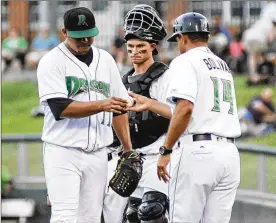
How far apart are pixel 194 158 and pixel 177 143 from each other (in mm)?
244

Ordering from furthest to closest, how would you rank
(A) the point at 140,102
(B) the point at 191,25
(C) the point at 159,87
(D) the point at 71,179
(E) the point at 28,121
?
(E) the point at 28,121
(C) the point at 159,87
(A) the point at 140,102
(B) the point at 191,25
(D) the point at 71,179

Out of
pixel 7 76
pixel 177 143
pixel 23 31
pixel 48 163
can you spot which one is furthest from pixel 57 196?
pixel 23 31

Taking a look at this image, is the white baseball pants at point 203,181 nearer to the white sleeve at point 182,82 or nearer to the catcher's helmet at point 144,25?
the white sleeve at point 182,82

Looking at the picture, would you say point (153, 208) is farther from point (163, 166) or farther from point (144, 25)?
point (144, 25)

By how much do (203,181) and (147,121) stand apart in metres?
1.08

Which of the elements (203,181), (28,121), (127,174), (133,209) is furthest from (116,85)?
(28,121)

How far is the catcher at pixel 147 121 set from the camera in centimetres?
764

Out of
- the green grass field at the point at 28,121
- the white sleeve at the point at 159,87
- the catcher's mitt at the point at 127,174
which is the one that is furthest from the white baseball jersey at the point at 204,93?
the green grass field at the point at 28,121

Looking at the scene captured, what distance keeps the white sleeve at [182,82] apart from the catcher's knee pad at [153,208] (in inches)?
40.8

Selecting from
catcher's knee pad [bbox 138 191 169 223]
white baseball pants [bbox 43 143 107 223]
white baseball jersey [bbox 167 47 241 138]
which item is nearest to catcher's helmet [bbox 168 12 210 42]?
white baseball jersey [bbox 167 47 241 138]

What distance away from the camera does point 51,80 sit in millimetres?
6816

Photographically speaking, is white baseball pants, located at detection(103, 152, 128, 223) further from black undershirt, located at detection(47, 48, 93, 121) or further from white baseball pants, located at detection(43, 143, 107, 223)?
black undershirt, located at detection(47, 48, 93, 121)

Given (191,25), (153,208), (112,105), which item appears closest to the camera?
(112,105)

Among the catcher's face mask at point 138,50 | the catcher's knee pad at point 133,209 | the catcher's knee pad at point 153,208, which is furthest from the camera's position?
the catcher's knee pad at point 133,209
